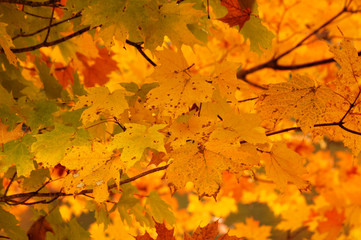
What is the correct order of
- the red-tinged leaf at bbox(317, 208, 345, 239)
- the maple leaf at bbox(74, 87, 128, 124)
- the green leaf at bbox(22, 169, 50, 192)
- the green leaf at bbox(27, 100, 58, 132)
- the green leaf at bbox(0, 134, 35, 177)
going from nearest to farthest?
the maple leaf at bbox(74, 87, 128, 124) → the green leaf at bbox(0, 134, 35, 177) → the green leaf at bbox(27, 100, 58, 132) → the green leaf at bbox(22, 169, 50, 192) → the red-tinged leaf at bbox(317, 208, 345, 239)

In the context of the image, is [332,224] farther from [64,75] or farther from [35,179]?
[35,179]

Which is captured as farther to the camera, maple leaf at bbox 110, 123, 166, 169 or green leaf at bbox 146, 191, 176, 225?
green leaf at bbox 146, 191, 176, 225

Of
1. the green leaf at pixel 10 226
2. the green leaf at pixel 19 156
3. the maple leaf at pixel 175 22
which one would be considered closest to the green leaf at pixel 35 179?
the green leaf at pixel 10 226

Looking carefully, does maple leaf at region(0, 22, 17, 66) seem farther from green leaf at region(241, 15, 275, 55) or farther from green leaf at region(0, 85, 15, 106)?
green leaf at region(241, 15, 275, 55)

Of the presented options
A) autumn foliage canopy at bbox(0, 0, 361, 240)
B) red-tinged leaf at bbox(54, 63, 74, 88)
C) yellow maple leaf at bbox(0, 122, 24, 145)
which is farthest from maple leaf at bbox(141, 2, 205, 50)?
red-tinged leaf at bbox(54, 63, 74, 88)

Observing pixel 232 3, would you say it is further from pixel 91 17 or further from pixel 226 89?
pixel 91 17

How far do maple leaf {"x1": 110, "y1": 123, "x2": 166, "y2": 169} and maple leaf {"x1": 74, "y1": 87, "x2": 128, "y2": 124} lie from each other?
73mm

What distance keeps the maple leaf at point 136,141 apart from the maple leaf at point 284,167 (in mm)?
401

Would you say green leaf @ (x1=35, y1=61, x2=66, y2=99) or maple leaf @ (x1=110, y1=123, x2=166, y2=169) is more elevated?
green leaf @ (x1=35, y1=61, x2=66, y2=99)

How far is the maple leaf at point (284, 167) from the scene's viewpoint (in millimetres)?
1088

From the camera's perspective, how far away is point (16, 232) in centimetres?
129

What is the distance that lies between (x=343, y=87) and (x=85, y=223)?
5577 millimetres

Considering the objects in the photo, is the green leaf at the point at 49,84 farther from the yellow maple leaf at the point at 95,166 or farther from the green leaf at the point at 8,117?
the yellow maple leaf at the point at 95,166

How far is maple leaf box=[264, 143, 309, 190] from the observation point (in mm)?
1088
